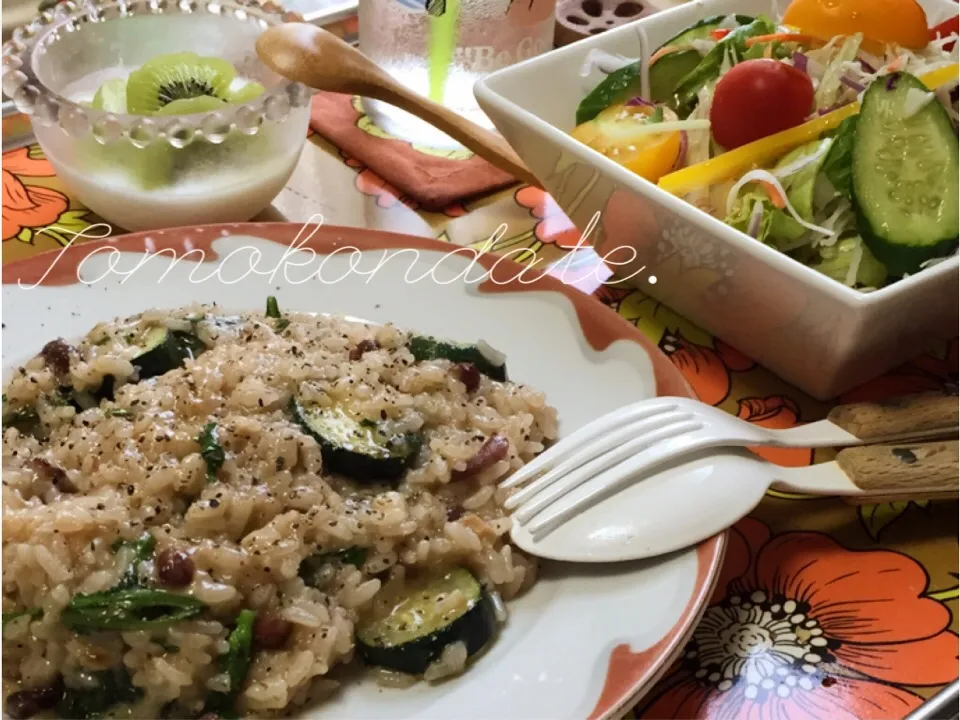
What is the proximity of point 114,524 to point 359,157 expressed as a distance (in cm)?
158

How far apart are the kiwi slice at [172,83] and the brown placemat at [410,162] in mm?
432

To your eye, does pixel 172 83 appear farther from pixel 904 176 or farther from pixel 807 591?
pixel 807 591

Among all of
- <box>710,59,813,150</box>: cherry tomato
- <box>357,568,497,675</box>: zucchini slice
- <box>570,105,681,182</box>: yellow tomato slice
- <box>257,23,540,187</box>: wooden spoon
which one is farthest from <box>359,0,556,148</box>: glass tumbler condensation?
<box>357,568,497,675</box>: zucchini slice

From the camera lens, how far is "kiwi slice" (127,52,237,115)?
2291 mm

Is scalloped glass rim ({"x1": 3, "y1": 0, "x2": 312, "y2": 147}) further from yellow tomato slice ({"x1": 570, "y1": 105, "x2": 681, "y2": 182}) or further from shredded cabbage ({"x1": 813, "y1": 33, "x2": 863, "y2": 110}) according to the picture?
shredded cabbage ({"x1": 813, "y1": 33, "x2": 863, "y2": 110})

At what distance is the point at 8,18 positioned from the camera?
331 cm

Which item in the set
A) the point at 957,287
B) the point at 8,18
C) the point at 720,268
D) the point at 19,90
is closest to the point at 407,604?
the point at 720,268

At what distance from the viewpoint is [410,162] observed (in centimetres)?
260

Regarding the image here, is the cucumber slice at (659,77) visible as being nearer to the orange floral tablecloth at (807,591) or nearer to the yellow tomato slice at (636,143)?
the yellow tomato slice at (636,143)

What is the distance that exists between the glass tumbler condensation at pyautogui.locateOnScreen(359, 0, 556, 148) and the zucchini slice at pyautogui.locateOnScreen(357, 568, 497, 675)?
65.9 inches

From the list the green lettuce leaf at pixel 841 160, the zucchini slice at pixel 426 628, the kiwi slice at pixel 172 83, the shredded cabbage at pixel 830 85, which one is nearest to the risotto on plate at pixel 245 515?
the zucchini slice at pixel 426 628

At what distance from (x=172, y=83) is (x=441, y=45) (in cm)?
82

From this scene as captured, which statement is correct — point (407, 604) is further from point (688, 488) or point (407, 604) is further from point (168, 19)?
point (168, 19)

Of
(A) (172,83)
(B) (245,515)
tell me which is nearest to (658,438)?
(B) (245,515)
